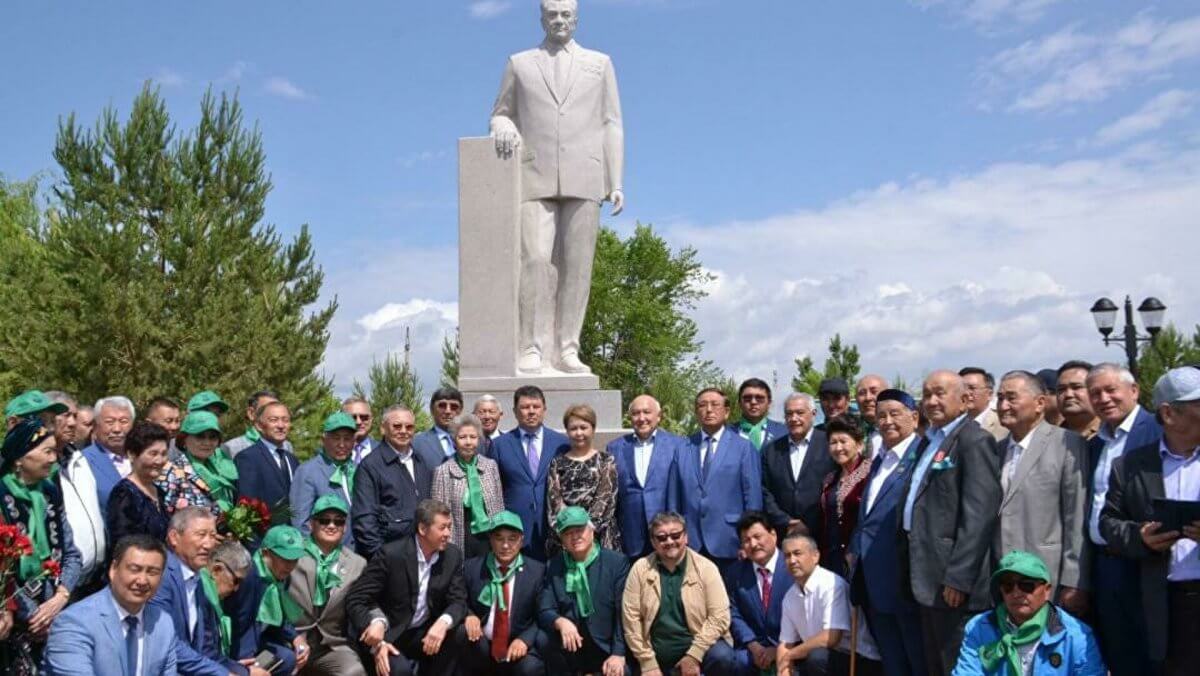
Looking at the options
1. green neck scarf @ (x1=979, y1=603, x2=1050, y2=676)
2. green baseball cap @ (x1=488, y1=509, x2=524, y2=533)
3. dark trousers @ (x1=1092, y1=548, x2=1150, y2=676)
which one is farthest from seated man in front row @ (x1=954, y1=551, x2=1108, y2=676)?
green baseball cap @ (x1=488, y1=509, x2=524, y2=533)

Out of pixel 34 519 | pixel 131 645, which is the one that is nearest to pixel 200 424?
pixel 34 519

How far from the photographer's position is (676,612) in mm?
5910

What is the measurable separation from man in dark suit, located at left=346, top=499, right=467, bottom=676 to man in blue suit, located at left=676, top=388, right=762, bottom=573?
1370 mm

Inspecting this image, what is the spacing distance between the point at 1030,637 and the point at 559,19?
18.3ft

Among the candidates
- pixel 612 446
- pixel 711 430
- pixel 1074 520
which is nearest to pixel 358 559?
pixel 612 446

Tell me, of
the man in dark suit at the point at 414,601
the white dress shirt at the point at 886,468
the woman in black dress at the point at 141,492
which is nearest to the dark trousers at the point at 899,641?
the white dress shirt at the point at 886,468

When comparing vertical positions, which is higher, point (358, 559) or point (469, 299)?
point (469, 299)

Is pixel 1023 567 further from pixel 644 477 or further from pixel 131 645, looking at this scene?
pixel 131 645

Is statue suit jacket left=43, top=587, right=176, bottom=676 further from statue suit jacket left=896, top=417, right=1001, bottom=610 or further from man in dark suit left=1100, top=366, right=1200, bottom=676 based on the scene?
man in dark suit left=1100, top=366, right=1200, bottom=676

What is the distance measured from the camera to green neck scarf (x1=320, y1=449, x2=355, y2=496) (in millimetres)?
6479

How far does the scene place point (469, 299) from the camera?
8.04 metres

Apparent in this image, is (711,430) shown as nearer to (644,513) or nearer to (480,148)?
(644,513)

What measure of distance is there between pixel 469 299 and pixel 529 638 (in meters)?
2.77

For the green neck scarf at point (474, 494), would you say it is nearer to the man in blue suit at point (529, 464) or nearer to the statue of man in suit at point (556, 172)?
the man in blue suit at point (529, 464)
